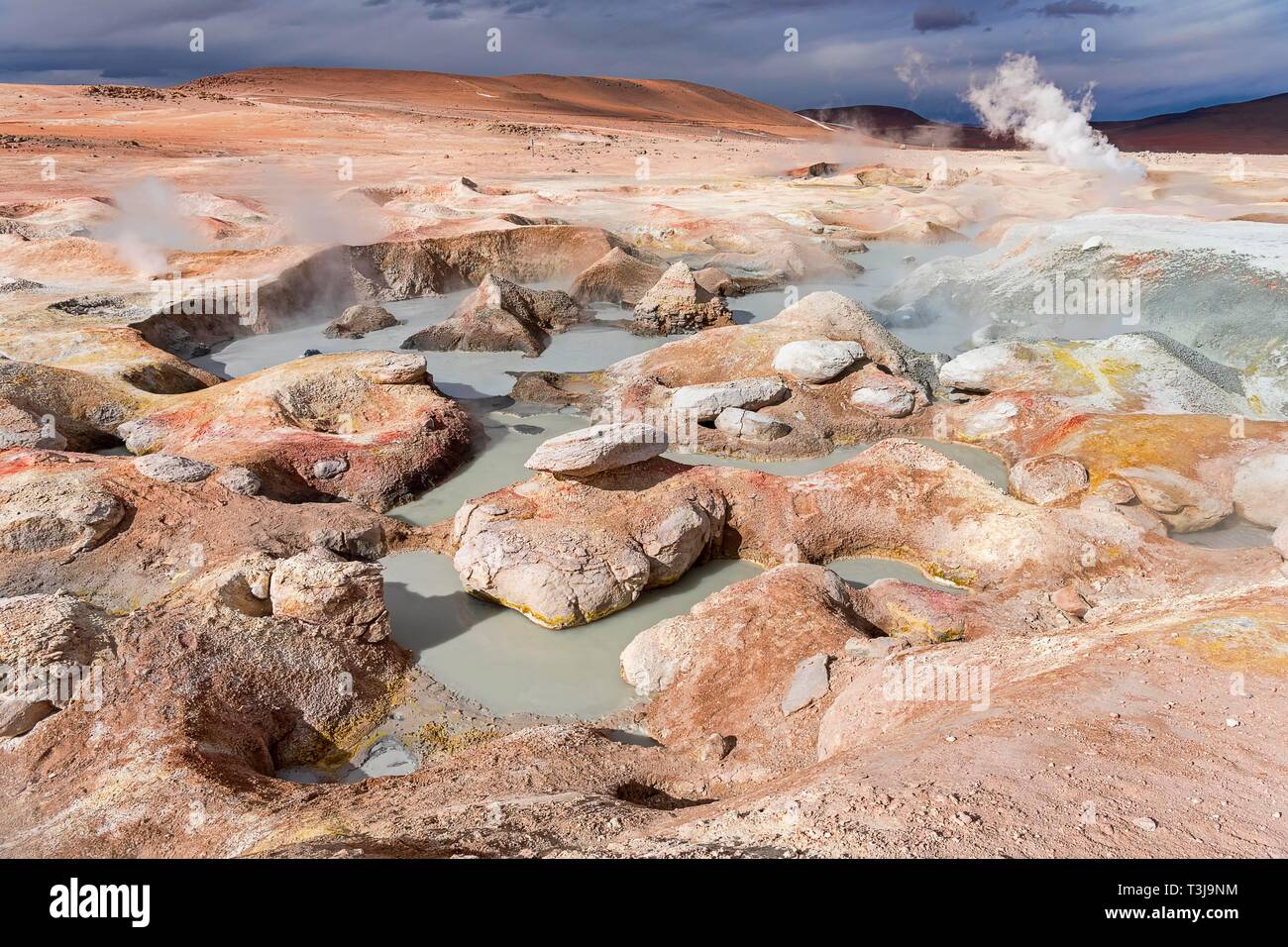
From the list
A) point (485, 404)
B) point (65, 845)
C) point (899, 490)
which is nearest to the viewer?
point (65, 845)

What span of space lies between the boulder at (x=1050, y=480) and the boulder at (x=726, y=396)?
3.13m

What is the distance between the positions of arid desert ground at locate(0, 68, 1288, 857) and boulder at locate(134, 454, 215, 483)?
0.04m

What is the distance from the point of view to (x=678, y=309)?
14.6 metres

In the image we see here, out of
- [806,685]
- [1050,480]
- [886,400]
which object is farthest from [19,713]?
[886,400]

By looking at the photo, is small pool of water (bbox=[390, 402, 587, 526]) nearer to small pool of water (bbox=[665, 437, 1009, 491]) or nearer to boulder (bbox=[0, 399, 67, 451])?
small pool of water (bbox=[665, 437, 1009, 491])

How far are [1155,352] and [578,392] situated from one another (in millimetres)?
7651

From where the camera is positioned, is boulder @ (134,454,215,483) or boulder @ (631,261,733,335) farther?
boulder @ (631,261,733,335)

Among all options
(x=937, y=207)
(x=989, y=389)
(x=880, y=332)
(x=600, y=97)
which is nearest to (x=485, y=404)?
(x=880, y=332)

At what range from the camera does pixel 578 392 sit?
38.5 feet

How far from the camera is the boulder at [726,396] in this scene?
10.3 m

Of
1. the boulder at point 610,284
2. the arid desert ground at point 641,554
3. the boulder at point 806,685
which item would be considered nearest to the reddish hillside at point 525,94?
the boulder at point 610,284

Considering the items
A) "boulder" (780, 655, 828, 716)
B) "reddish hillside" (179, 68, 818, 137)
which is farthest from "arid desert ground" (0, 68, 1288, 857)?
"reddish hillside" (179, 68, 818, 137)

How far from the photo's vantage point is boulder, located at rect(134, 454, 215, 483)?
7.32 m

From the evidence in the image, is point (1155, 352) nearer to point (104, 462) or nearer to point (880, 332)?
point (880, 332)
